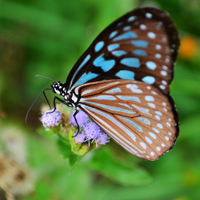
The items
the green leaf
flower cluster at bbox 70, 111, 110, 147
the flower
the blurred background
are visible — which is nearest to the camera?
flower cluster at bbox 70, 111, 110, 147

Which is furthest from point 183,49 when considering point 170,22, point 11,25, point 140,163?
point 11,25

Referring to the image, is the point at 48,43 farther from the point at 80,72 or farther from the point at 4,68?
the point at 80,72

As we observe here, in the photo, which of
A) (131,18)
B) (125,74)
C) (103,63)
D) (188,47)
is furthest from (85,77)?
(188,47)

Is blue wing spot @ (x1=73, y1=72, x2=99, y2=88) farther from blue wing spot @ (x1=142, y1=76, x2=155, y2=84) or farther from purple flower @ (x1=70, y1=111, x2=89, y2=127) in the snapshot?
blue wing spot @ (x1=142, y1=76, x2=155, y2=84)

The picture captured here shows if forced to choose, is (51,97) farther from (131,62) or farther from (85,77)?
(131,62)

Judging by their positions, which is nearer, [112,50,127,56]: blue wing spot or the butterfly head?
[112,50,127,56]: blue wing spot

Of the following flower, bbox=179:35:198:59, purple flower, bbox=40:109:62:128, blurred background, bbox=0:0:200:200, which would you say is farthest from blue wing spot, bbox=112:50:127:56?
flower, bbox=179:35:198:59

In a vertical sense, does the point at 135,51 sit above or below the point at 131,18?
below
